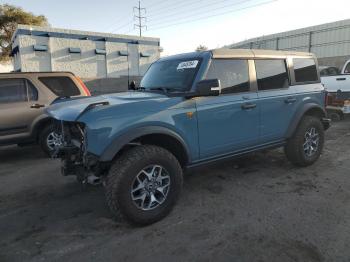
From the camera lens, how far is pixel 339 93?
31.5 feet

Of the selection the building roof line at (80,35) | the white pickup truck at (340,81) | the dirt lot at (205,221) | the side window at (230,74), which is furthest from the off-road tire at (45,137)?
the building roof line at (80,35)

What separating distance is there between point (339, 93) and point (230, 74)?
22.4ft

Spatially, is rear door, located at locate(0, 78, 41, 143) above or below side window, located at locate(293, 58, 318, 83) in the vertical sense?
below

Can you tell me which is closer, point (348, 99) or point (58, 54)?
point (348, 99)

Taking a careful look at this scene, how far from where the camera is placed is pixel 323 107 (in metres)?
5.66

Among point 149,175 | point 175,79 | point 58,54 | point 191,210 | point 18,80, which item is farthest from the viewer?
point 58,54

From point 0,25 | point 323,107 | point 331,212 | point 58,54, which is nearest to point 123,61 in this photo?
point 58,54

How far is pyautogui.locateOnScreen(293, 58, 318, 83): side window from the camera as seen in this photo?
5.31 metres

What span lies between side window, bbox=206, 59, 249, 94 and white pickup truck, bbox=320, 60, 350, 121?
637cm

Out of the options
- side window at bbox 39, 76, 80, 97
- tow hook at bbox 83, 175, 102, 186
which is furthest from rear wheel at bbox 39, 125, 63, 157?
tow hook at bbox 83, 175, 102, 186

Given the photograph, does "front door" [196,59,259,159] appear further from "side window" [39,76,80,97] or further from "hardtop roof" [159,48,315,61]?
"side window" [39,76,80,97]

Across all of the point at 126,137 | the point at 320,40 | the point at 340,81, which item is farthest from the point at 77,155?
the point at 320,40

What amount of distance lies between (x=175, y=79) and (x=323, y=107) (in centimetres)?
307

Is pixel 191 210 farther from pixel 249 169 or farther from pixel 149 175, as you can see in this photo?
pixel 249 169
